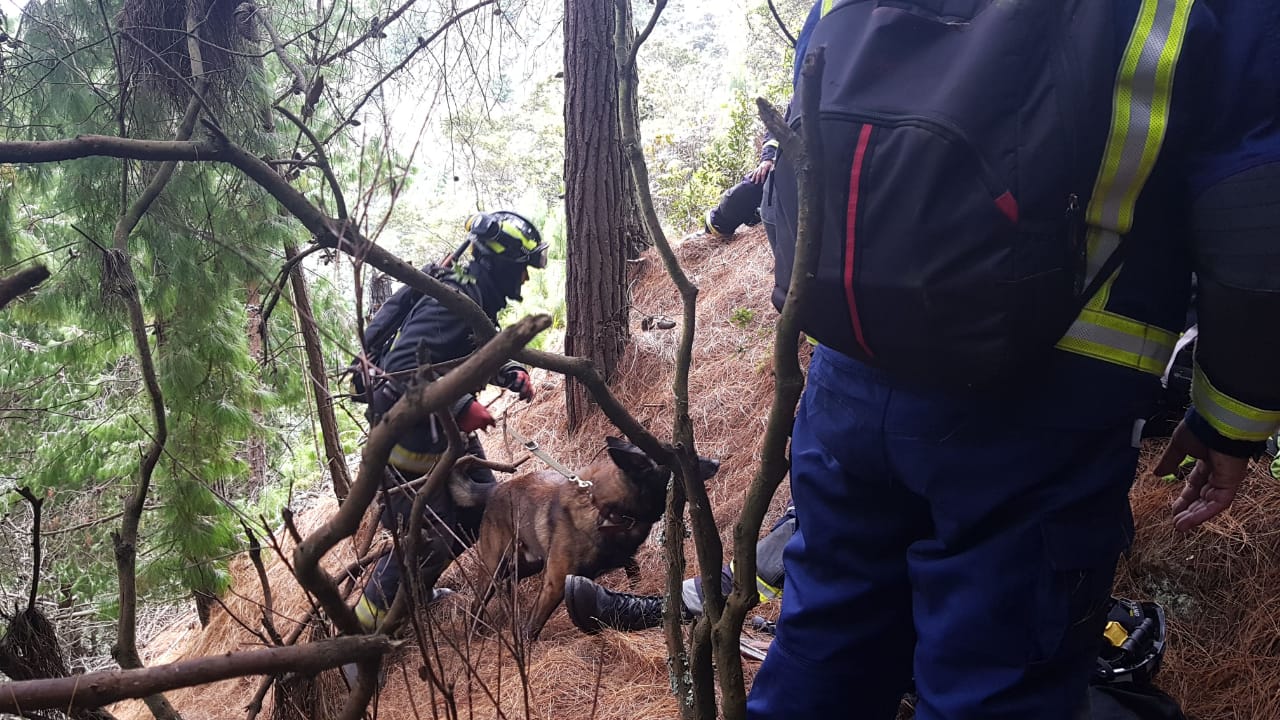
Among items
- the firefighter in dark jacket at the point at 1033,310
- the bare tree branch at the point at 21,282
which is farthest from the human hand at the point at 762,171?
the bare tree branch at the point at 21,282

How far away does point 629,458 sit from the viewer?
377 cm

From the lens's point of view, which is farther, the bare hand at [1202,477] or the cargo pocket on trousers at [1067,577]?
the bare hand at [1202,477]

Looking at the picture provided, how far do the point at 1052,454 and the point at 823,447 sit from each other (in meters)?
0.47

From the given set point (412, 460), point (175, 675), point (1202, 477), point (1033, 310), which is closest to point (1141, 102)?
point (1033, 310)

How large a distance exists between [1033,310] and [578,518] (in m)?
3.24

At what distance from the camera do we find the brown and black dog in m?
3.92

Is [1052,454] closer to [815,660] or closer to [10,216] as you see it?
[815,660]

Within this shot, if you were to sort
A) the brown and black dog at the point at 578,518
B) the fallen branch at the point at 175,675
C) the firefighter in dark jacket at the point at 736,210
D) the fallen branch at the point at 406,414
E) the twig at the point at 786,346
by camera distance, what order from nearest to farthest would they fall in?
1. the fallen branch at the point at 406,414
2. the fallen branch at the point at 175,675
3. the twig at the point at 786,346
4. the brown and black dog at the point at 578,518
5. the firefighter in dark jacket at the point at 736,210

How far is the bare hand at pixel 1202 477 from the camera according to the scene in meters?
1.52

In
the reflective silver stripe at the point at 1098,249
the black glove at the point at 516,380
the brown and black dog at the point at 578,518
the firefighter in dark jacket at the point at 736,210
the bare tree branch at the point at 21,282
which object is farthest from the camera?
the firefighter in dark jacket at the point at 736,210

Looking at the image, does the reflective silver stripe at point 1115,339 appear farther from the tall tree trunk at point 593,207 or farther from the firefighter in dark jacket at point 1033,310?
the tall tree trunk at point 593,207

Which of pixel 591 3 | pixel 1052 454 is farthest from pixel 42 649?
pixel 591 3

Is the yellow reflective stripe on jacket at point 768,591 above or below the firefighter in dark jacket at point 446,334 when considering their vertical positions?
below

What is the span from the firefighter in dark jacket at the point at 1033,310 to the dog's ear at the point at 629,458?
7.09ft
